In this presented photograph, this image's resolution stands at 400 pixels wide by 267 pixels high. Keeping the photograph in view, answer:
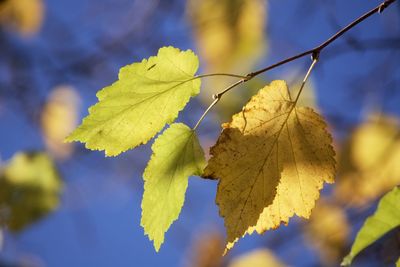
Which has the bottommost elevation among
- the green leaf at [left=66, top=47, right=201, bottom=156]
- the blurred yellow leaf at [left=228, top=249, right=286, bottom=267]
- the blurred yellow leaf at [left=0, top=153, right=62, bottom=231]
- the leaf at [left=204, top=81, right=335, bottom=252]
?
the leaf at [left=204, top=81, right=335, bottom=252]

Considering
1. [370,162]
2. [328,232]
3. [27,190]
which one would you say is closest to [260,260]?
[328,232]

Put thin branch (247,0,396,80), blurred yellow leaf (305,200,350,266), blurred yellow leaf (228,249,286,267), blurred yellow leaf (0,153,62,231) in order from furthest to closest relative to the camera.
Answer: blurred yellow leaf (305,200,350,266) → blurred yellow leaf (228,249,286,267) → blurred yellow leaf (0,153,62,231) → thin branch (247,0,396,80)

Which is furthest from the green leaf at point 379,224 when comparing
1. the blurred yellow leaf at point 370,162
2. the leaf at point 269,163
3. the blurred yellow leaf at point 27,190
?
the blurred yellow leaf at point 370,162

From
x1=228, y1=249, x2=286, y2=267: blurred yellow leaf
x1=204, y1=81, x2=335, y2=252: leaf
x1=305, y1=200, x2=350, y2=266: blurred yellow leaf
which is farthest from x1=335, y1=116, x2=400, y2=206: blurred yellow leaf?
x1=204, y1=81, x2=335, y2=252: leaf

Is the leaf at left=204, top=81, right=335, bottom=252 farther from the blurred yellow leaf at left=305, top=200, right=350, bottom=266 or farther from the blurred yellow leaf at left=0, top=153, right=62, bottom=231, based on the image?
the blurred yellow leaf at left=305, top=200, right=350, bottom=266

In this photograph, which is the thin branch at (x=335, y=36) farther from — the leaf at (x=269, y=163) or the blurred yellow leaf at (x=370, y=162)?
the blurred yellow leaf at (x=370, y=162)

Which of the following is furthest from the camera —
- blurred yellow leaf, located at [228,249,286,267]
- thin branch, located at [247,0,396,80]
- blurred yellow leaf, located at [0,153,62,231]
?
blurred yellow leaf, located at [228,249,286,267]

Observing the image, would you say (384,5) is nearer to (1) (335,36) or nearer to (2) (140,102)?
(1) (335,36)

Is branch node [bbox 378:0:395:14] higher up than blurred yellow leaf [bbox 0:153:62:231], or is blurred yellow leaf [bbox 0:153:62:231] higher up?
blurred yellow leaf [bbox 0:153:62:231]

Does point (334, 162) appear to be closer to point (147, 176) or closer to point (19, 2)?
point (147, 176)

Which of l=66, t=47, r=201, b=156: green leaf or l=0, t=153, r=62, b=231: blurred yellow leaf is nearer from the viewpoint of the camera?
l=66, t=47, r=201, b=156: green leaf
